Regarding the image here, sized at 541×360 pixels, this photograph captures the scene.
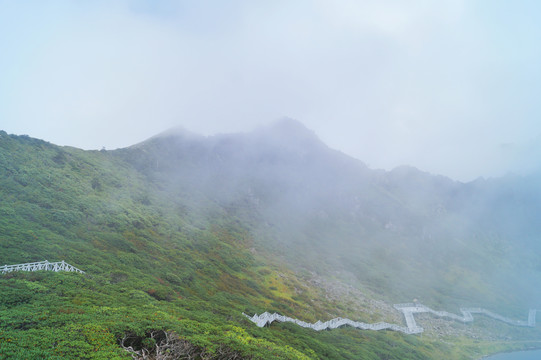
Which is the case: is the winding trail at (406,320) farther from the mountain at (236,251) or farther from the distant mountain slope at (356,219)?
the distant mountain slope at (356,219)

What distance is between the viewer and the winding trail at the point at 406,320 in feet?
130

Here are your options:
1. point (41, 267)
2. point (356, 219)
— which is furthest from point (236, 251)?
point (356, 219)

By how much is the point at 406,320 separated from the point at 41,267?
7014cm

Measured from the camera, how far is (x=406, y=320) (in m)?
68.9

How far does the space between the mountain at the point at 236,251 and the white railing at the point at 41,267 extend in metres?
1.40

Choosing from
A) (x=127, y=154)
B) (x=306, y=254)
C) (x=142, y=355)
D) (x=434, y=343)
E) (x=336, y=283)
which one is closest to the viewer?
(x=142, y=355)

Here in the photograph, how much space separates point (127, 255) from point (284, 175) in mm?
132260

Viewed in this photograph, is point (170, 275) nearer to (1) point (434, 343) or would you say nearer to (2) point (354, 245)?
(1) point (434, 343)

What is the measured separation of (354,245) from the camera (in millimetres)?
126812

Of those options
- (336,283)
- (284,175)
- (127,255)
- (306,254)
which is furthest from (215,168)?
(127,255)

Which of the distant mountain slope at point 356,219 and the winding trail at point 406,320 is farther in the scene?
the distant mountain slope at point 356,219

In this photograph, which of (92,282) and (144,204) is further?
(144,204)

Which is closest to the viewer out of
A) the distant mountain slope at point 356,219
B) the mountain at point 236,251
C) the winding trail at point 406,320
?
the mountain at point 236,251

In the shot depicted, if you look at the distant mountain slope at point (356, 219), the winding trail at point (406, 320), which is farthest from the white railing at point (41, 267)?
the distant mountain slope at point (356, 219)
